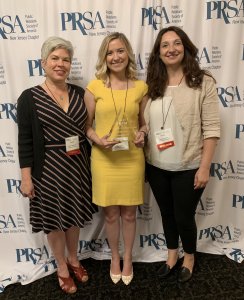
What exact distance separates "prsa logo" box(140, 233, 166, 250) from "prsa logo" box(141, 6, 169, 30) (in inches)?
61.6

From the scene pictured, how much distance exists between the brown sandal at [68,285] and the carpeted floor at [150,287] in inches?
1.2

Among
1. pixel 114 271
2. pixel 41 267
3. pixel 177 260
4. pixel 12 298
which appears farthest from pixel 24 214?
pixel 177 260

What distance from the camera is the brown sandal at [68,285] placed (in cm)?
201

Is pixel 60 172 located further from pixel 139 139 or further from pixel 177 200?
pixel 177 200

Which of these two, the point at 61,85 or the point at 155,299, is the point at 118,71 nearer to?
the point at 61,85

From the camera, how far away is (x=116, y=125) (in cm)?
180

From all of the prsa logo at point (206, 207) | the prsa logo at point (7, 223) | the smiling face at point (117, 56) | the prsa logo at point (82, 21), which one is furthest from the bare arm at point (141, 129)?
the prsa logo at point (7, 223)

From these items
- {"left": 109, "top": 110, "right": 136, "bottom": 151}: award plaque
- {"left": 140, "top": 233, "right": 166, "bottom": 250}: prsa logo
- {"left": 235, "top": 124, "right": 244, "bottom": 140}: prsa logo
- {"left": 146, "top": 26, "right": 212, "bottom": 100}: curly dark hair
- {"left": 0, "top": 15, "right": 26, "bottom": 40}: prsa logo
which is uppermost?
{"left": 0, "top": 15, "right": 26, "bottom": 40}: prsa logo

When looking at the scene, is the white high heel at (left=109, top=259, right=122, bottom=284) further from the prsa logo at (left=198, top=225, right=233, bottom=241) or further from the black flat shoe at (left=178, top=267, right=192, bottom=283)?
the prsa logo at (left=198, top=225, right=233, bottom=241)

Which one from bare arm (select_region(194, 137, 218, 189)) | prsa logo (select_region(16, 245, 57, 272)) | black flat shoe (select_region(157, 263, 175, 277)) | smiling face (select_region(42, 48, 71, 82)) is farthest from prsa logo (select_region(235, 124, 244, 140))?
prsa logo (select_region(16, 245, 57, 272))

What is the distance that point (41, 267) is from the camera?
2.26 metres

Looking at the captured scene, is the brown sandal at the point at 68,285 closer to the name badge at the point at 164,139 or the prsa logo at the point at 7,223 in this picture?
the prsa logo at the point at 7,223

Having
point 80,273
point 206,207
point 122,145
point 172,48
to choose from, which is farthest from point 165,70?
point 80,273

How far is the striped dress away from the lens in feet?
5.65
